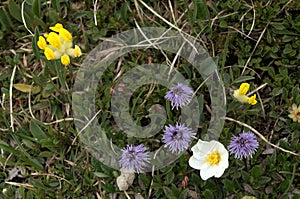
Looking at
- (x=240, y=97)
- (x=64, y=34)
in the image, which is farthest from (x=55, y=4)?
(x=240, y=97)

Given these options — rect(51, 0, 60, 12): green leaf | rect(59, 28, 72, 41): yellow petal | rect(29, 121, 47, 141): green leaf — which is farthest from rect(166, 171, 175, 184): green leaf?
rect(51, 0, 60, 12): green leaf

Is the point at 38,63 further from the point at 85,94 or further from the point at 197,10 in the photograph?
the point at 197,10

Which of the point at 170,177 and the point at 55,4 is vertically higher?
the point at 55,4

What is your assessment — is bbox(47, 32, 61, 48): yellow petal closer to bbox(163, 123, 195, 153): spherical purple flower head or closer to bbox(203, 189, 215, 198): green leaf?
bbox(163, 123, 195, 153): spherical purple flower head

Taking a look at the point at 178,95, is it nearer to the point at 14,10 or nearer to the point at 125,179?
the point at 125,179

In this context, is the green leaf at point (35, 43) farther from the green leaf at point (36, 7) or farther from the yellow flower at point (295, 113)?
the yellow flower at point (295, 113)

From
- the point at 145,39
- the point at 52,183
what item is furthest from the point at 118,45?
the point at 52,183
